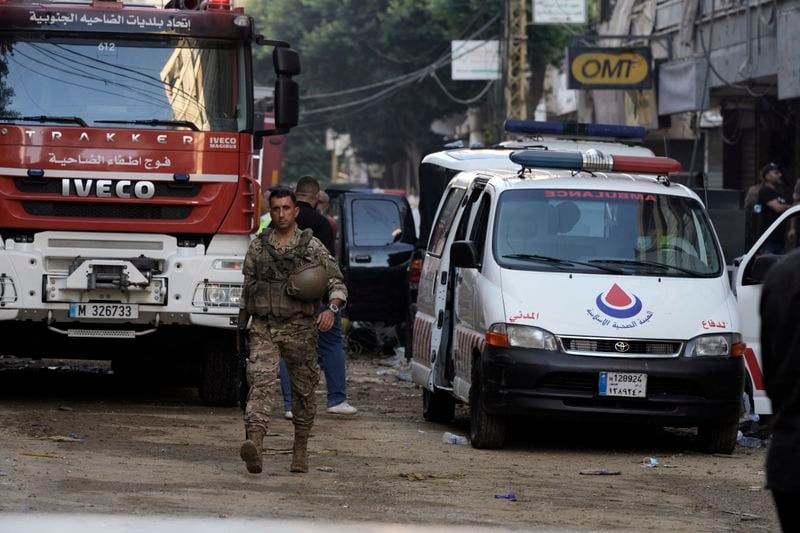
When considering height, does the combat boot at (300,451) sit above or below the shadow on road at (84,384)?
above

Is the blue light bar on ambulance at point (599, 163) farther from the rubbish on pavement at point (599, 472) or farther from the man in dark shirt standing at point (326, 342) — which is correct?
the rubbish on pavement at point (599, 472)

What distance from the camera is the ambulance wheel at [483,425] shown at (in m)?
10.6

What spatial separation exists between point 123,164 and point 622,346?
4.21m

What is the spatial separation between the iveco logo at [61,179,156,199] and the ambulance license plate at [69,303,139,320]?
0.85 m

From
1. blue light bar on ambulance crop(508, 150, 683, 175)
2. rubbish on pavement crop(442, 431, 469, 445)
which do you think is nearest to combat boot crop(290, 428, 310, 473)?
rubbish on pavement crop(442, 431, 469, 445)

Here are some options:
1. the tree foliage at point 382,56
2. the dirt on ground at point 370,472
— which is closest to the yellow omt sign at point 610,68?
the dirt on ground at point 370,472

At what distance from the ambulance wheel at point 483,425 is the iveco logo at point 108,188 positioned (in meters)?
3.10

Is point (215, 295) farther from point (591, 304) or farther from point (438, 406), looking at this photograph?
point (591, 304)

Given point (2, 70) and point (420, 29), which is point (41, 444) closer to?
point (2, 70)

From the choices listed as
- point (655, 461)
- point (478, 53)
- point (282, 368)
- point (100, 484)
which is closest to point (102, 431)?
point (282, 368)

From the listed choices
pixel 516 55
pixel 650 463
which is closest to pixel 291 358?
pixel 650 463

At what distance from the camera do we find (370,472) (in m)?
9.48

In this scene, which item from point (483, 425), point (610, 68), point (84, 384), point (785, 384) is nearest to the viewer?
point (785, 384)

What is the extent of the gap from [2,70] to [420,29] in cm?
4005
